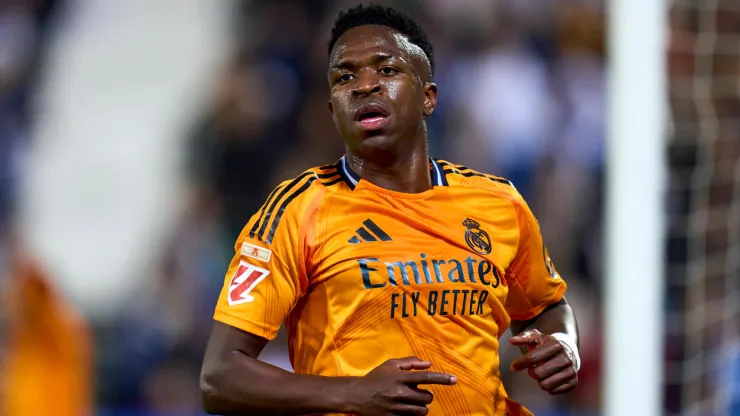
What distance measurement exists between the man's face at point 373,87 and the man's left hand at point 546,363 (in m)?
0.60

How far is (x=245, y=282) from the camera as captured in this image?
2.80 m

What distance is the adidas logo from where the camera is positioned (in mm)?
2861

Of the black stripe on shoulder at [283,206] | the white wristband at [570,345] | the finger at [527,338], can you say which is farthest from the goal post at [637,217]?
the black stripe on shoulder at [283,206]

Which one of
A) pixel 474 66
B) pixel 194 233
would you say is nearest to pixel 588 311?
pixel 474 66

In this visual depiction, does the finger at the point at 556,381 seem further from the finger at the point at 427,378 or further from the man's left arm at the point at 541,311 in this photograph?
the finger at the point at 427,378

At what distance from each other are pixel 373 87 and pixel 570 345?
83 centimetres

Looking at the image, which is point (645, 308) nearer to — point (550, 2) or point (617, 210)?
point (617, 210)

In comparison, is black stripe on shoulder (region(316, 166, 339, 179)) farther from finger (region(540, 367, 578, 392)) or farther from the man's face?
finger (region(540, 367, 578, 392))

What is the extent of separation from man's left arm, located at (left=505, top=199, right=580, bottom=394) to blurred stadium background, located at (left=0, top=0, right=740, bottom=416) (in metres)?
2.13

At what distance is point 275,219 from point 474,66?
17.1ft

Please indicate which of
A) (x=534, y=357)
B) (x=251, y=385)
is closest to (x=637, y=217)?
(x=534, y=357)

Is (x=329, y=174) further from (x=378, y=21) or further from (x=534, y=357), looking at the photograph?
(x=534, y=357)

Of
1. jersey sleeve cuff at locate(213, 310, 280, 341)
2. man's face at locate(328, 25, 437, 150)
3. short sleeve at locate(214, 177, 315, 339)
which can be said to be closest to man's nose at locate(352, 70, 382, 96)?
man's face at locate(328, 25, 437, 150)

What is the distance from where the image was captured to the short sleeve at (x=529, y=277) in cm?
317
